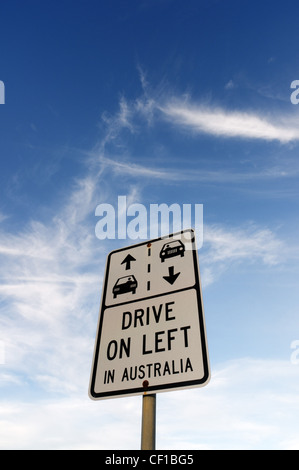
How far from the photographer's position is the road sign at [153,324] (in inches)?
79.2

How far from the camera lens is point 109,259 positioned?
300cm

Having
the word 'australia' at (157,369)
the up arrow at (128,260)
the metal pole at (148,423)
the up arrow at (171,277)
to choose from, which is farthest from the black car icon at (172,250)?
the metal pole at (148,423)

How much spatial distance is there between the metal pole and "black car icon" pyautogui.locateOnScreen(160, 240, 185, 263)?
Answer: 1.08 meters

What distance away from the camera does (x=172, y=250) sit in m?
2.65

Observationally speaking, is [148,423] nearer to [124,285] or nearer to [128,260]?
[124,285]

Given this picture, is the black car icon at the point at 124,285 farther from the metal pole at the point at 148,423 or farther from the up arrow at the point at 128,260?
the metal pole at the point at 148,423

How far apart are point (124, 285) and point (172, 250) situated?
1.70ft

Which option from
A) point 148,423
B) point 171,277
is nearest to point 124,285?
point 171,277

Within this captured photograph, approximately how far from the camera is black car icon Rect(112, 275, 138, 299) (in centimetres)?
259

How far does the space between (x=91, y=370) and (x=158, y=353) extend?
588 mm

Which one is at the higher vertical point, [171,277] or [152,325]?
[171,277]
